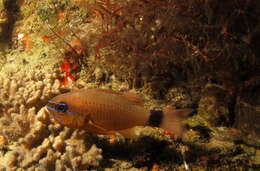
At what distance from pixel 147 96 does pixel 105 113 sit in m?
1.91

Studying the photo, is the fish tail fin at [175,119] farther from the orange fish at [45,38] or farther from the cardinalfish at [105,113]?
the orange fish at [45,38]

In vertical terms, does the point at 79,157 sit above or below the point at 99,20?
below

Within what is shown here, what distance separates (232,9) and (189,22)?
0.64m

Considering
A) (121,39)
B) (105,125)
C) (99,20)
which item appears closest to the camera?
(105,125)

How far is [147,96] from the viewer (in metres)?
4.73

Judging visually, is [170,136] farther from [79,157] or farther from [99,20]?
[99,20]

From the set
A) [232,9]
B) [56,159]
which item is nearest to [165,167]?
[56,159]

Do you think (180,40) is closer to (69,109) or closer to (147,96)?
(147,96)

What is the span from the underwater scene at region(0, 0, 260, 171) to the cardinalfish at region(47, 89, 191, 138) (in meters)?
0.01

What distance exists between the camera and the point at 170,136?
3787 mm

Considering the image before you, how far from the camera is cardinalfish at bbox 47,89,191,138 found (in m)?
2.90

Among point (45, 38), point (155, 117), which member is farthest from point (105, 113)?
point (45, 38)

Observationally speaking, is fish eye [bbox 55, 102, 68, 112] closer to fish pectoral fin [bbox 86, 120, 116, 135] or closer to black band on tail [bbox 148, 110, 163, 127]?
fish pectoral fin [bbox 86, 120, 116, 135]

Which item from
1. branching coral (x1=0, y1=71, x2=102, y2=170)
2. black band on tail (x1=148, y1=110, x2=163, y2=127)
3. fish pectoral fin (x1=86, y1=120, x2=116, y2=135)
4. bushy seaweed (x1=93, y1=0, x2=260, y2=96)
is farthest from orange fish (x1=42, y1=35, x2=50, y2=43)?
black band on tail (x1=148, y1=110, x2=163, y2=127)
